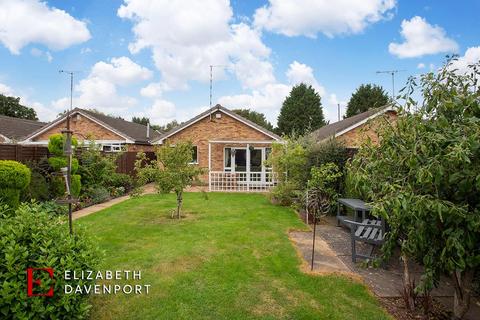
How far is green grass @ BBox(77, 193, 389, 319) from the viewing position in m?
4.06

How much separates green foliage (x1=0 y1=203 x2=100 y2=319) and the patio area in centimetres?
376

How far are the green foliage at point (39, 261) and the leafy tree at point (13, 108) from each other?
5643cm

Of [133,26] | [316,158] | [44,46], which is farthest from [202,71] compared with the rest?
[316,158]

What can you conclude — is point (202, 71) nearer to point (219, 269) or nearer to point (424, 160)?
point (219, 269)

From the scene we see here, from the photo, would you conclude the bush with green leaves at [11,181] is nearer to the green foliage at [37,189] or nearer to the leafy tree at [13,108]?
the green foliage at [37,189]

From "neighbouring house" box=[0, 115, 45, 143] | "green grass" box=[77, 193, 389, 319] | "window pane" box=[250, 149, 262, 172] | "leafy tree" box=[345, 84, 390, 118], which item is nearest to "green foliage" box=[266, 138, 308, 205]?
"green grass" box=[77, 193, 389, 319]

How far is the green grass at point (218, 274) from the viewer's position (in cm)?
406

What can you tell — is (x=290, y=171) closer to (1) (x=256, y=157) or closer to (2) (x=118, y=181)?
(2) (x=118, y=181)

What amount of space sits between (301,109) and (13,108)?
4687 centimetres

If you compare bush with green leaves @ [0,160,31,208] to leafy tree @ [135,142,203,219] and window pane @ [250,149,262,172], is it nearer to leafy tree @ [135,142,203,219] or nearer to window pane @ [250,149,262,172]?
leafy tree @ [135,142,203,219]

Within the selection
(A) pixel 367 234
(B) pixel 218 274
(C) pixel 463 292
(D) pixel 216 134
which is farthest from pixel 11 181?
(D) pixel 216 134

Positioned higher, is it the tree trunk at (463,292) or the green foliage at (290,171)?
the green foliage at (290,171)

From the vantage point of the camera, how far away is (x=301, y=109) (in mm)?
42188

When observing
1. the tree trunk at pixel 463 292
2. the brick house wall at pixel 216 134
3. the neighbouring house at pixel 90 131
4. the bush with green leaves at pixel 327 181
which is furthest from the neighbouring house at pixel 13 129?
the tree trunk at pixel 463 292
